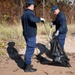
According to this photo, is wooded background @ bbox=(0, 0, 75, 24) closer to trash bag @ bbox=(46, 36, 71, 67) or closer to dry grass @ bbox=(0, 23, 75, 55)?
dry grass @ bbox=(0, 23, 75, 55)

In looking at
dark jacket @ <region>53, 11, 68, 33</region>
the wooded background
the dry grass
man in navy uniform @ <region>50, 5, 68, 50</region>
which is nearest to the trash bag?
man in navy uniform @ <region>50, 5, 68, 50</region>

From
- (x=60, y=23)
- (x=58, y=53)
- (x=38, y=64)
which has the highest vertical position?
(x=60, y=23)

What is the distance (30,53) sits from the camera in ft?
25.2

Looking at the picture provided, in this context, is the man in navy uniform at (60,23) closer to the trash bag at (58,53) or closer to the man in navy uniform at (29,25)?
the trash bag at (58,53)

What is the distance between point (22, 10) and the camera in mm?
19328

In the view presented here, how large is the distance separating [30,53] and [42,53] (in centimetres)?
222

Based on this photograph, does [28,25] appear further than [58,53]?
No

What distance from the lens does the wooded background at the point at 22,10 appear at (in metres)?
18.5

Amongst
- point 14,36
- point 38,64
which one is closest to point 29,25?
point 38,64

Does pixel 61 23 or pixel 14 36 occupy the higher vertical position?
pixel 61 23

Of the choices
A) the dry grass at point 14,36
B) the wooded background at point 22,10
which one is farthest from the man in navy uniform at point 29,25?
the wooded background at point 22,10

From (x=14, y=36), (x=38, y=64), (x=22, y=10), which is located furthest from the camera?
(x=22, y=10)

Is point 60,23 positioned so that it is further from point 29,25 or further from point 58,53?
point 29,25

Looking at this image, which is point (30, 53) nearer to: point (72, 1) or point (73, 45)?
point (73, 45)
